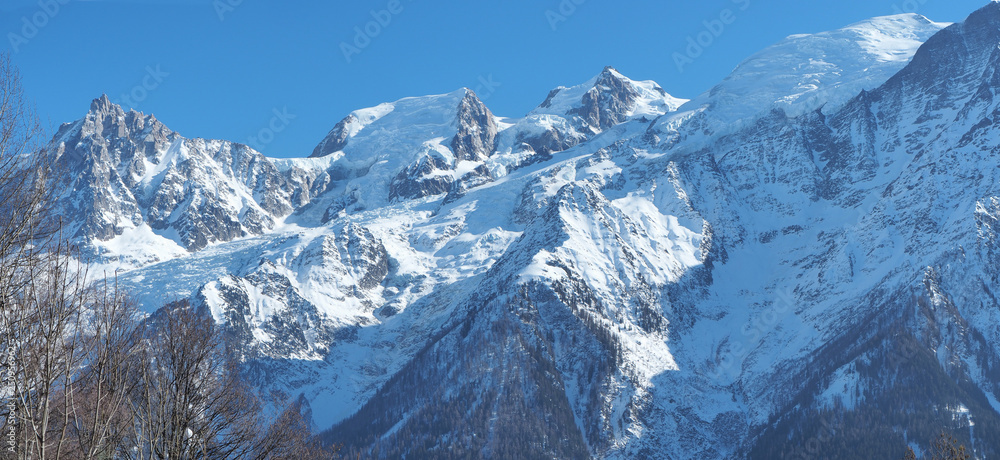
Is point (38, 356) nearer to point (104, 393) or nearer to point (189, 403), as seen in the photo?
point (104, 393)

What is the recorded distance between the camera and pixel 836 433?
17825 centimetres

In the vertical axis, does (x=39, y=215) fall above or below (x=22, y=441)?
above

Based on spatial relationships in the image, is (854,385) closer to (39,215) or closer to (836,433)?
(836,433)

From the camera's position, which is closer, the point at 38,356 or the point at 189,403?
the point at 38,356

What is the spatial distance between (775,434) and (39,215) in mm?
195367

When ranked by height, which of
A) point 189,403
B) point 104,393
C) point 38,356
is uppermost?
point 38,356

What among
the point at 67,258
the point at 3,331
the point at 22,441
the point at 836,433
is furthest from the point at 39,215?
the point at 836,433

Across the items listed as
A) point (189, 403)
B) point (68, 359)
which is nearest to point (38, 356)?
point (68, 359)

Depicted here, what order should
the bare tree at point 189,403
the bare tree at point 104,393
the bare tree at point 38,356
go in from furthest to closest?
the bare tree at point 189,403 < the bare tree at point 104,393 < the bare tree at point 38,356

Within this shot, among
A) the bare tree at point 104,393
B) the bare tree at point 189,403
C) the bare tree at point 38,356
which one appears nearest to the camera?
the bare tree at point 38,356

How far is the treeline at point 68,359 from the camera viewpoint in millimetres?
17344

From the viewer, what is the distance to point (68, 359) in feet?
58.7

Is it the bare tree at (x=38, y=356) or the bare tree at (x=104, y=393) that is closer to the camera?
the bare tree at (x=38, y=356)

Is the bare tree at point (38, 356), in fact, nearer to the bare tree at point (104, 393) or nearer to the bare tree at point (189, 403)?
the bare tree at point (104, 393)
